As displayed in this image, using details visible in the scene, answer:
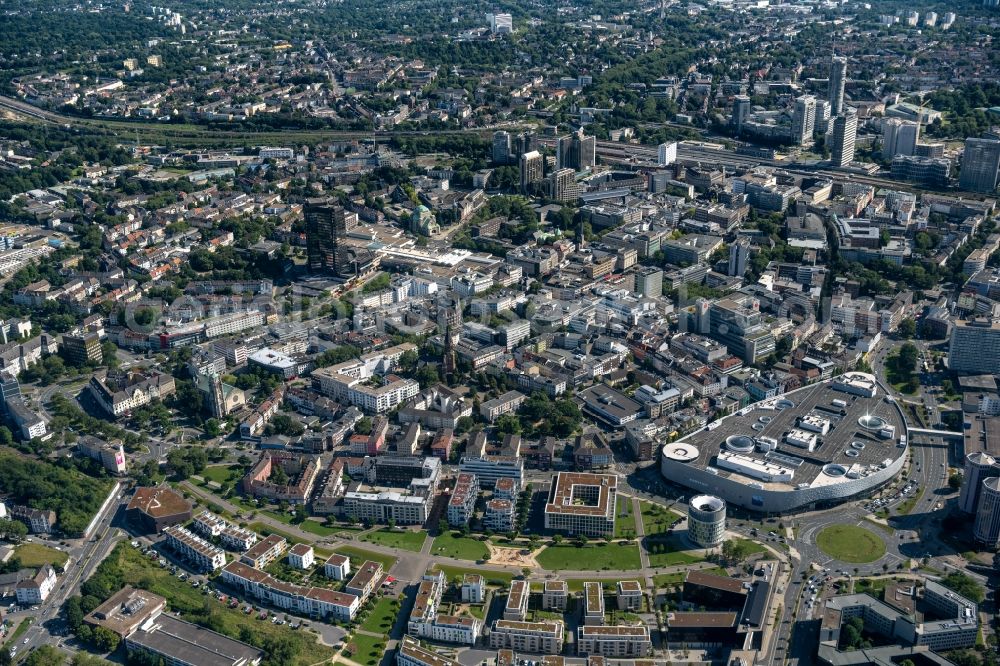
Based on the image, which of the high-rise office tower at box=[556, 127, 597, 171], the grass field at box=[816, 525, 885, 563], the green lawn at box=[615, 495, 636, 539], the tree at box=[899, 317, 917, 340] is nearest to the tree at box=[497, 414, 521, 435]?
the green lawn at box=[615, 495, 636, 539]

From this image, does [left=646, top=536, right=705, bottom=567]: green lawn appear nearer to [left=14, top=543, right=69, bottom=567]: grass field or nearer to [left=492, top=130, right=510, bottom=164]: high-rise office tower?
[left=14, top=543, right=69, bottom=567]: grass field

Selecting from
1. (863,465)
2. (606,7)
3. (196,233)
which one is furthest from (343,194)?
(606,7)

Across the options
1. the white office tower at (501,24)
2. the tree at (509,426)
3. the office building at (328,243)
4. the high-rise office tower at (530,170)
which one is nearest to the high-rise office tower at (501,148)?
the high-rise office tower at (530,170)

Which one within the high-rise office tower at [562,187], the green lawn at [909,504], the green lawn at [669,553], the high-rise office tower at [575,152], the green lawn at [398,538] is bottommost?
the green lawn at [398,538]

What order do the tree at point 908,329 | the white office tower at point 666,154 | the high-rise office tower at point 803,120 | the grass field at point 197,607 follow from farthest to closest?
the high-rise office tower at point 803,120 → the white office tower at point 666,154 → the tree at point 908,329 → the grass field at point 197,607

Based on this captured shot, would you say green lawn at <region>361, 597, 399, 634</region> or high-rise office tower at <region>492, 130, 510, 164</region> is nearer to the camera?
green lawn at <region>361, 597, 399, 634</region>

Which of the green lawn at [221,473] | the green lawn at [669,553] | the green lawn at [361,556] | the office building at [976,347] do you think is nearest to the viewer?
the green lawn at [669,553]

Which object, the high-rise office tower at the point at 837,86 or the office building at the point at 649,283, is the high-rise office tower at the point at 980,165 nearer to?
the high-rise office tower at the point at 837,86

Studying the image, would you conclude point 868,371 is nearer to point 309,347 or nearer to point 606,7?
point 309,347
